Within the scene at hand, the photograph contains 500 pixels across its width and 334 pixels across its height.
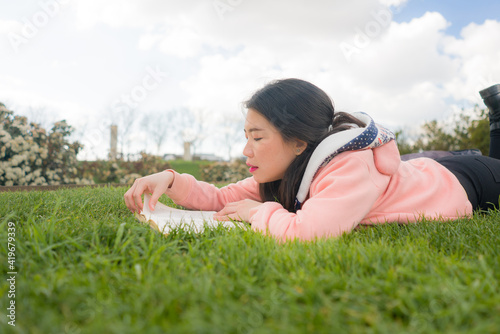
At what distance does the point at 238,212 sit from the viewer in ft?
7.03

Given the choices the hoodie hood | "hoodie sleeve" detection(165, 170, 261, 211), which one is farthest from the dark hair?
"hoodie sleeve" detection(165, 170, 261, 211)

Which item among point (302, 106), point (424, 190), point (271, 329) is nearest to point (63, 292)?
point (271, 329)

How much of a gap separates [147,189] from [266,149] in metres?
0.86

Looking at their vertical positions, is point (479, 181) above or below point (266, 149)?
below

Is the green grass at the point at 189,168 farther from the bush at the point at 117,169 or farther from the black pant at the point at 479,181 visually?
the black pant at the point at 479,181

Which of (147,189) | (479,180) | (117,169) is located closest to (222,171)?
(117,169)

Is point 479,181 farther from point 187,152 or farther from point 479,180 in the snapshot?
point 187,152

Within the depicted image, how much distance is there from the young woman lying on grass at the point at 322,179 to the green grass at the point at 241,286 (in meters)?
0.26

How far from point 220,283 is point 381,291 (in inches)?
18.5

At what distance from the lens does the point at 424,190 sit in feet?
7.68

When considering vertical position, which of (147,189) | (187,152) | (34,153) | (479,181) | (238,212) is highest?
(187,152)

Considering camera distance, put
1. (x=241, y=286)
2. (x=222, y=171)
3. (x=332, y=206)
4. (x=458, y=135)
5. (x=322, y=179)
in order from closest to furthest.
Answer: (x=241, y=286), (x=332, y=206), (x=322, y=179), (x=222, y=171), (x=458, y=135)

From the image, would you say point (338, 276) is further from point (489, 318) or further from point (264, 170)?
point (264, 170)

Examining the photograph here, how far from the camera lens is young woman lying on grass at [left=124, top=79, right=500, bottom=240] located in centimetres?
178
